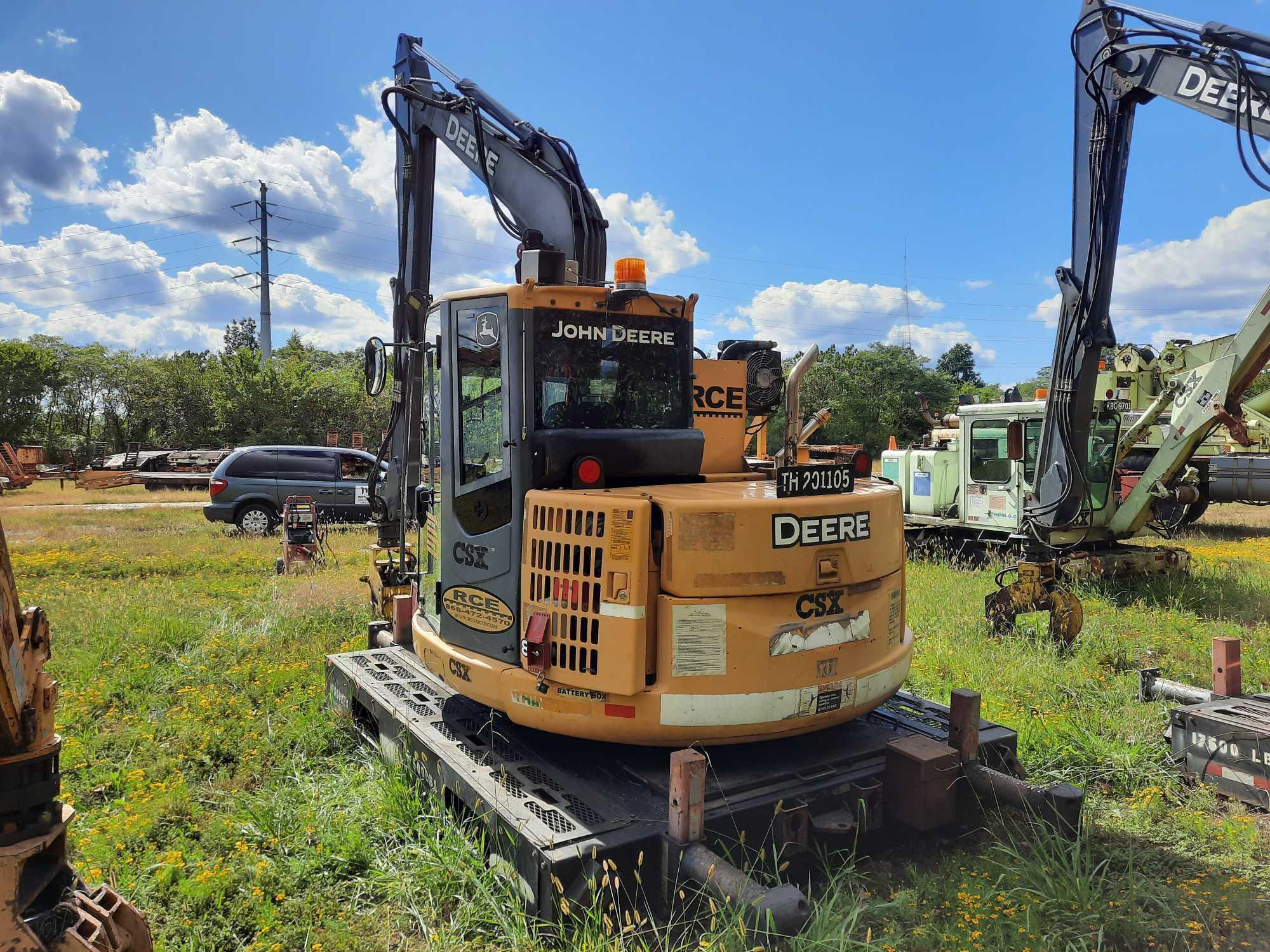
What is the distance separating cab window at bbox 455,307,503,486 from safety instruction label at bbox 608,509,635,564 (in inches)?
33.1

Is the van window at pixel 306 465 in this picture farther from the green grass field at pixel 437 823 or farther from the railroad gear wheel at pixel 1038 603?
the railroad gear wheel at pixel 1038 603

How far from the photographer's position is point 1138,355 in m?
15.2

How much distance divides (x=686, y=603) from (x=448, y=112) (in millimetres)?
5903

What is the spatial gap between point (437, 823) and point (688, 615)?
1.87m

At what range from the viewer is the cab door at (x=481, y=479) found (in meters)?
4.27

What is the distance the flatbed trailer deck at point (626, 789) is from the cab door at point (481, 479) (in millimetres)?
586

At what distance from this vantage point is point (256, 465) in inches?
627

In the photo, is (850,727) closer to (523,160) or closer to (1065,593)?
(1065,593)

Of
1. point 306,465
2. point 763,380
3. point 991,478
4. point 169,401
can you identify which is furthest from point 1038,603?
point 169,401

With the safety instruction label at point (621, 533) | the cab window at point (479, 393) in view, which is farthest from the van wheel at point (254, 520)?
the safety instruction label at point (621, 533)

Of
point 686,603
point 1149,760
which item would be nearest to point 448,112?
point 686,603

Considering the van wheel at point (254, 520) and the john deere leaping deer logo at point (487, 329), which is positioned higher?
the john deere leaping deer logo at point (487, 329)

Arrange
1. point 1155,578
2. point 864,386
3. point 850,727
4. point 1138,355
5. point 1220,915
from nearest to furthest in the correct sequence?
point 1220,915 → point 850,727 → point 1155,578 → point 1138,355 → point 864,386

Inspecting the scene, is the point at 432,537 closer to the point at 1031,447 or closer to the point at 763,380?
the point at 763,380
